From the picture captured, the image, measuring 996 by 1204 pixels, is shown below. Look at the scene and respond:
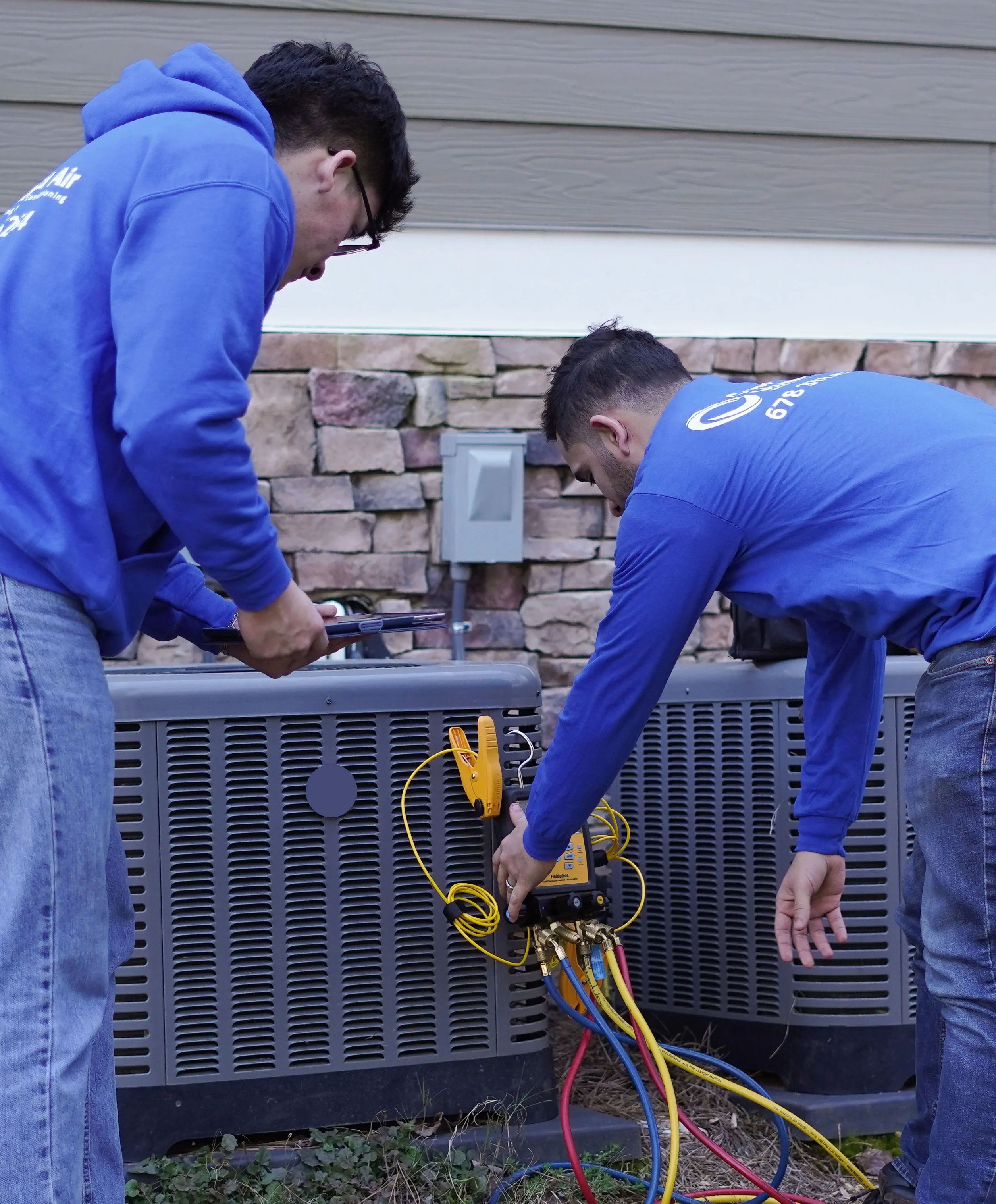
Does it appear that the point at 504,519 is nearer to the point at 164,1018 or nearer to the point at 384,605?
the point at 384,605

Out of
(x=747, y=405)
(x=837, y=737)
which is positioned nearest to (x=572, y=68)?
(x=747, y=405)

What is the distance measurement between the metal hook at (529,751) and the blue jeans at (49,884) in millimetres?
959

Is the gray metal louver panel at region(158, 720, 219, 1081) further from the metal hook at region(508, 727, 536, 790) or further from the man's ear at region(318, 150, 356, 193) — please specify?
the man's ear at region(318, 150, 356, 193)

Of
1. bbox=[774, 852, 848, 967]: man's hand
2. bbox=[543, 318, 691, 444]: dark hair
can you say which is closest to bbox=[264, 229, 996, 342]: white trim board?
bbox=[543, 318, 691, 444]: dark hair

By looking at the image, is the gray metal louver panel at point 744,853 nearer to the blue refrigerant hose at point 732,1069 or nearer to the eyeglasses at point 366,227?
the blue refrigerant hose at point 732,1069

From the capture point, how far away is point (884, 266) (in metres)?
3.68

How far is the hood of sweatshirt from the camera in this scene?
4.77ft

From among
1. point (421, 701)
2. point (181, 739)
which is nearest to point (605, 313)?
point (421, 701)

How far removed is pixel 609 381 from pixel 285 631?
88 centimetres

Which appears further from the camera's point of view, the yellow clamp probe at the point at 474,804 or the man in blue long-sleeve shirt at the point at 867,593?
the yellow clamp probe at the point at 474,804

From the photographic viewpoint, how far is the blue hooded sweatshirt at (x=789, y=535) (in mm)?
1649

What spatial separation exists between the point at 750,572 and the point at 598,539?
1713mm

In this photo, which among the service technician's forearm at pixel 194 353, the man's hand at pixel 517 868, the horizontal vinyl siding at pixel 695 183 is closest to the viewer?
the service technician's forearm at pixel 194 353

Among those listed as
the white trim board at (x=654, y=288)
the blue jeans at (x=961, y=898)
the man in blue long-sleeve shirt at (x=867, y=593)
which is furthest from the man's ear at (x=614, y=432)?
the white trim board at (x=654, y=288)
